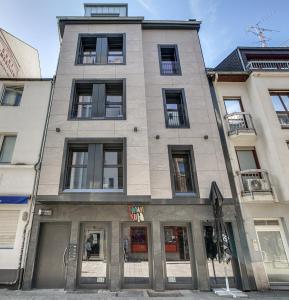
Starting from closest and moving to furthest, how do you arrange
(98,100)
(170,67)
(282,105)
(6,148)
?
(6,148) < (98,100) < (282,105) < (170,67)

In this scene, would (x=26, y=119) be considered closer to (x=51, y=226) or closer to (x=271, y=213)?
(x=51, y=226)

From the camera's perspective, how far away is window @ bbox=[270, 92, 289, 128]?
9.48 m

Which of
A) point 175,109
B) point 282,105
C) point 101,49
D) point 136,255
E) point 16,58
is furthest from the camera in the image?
point 16,58

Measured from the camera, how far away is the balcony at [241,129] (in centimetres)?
916

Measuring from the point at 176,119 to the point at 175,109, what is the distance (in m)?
0.67

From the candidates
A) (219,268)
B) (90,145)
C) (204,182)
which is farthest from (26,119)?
(219,268)

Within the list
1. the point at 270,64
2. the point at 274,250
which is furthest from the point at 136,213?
the point at 270,64

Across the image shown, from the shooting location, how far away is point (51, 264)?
7141 millimetres

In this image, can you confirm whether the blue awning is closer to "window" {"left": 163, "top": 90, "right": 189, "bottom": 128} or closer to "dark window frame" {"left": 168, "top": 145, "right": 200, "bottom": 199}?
"dark window frame" {"left": 168, "top": 145, "right": 200, "bottom": 199}

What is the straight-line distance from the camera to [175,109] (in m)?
10.2

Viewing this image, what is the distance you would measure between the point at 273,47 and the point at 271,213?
33.4ft

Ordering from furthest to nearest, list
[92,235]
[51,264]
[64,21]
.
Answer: [64,21], [92,235], [51,264]

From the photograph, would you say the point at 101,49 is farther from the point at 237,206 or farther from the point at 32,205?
the point at 237,206

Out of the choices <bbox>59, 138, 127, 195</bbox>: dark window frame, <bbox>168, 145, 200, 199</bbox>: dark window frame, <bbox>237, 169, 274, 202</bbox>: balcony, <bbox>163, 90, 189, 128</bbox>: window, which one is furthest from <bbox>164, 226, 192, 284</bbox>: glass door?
<bbox>163, 90, 189, 128</bbox>: window
